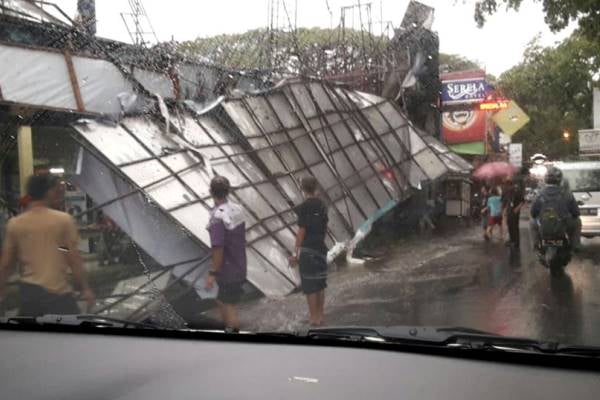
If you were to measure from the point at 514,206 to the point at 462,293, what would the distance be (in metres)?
0.73

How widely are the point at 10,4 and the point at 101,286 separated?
217 cm

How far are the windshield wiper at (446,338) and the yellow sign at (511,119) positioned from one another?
5.37 ft

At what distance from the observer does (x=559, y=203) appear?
4215mm

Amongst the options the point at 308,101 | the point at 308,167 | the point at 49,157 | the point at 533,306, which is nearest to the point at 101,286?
the point at 49,157

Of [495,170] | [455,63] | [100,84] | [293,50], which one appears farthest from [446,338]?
[100,84]

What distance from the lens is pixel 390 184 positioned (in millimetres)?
4855

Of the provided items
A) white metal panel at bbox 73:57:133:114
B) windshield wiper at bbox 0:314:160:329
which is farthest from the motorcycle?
white metal panel at bbox 73:57:133:114

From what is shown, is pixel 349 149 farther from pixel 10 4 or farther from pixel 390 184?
pixel 10 4

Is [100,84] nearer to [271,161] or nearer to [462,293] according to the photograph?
[271,161]

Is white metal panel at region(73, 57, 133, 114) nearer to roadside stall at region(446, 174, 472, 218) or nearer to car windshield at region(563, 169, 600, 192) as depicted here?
roadside stall at region(446, 174, 472, 218)

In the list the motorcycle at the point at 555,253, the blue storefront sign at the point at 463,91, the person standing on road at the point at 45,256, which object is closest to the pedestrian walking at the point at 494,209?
the motorcycle at the point at 555,253

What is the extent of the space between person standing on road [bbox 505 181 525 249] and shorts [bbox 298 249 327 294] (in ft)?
4.46

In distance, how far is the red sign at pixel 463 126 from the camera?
4.36m

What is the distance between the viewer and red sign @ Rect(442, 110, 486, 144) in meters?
4.36
